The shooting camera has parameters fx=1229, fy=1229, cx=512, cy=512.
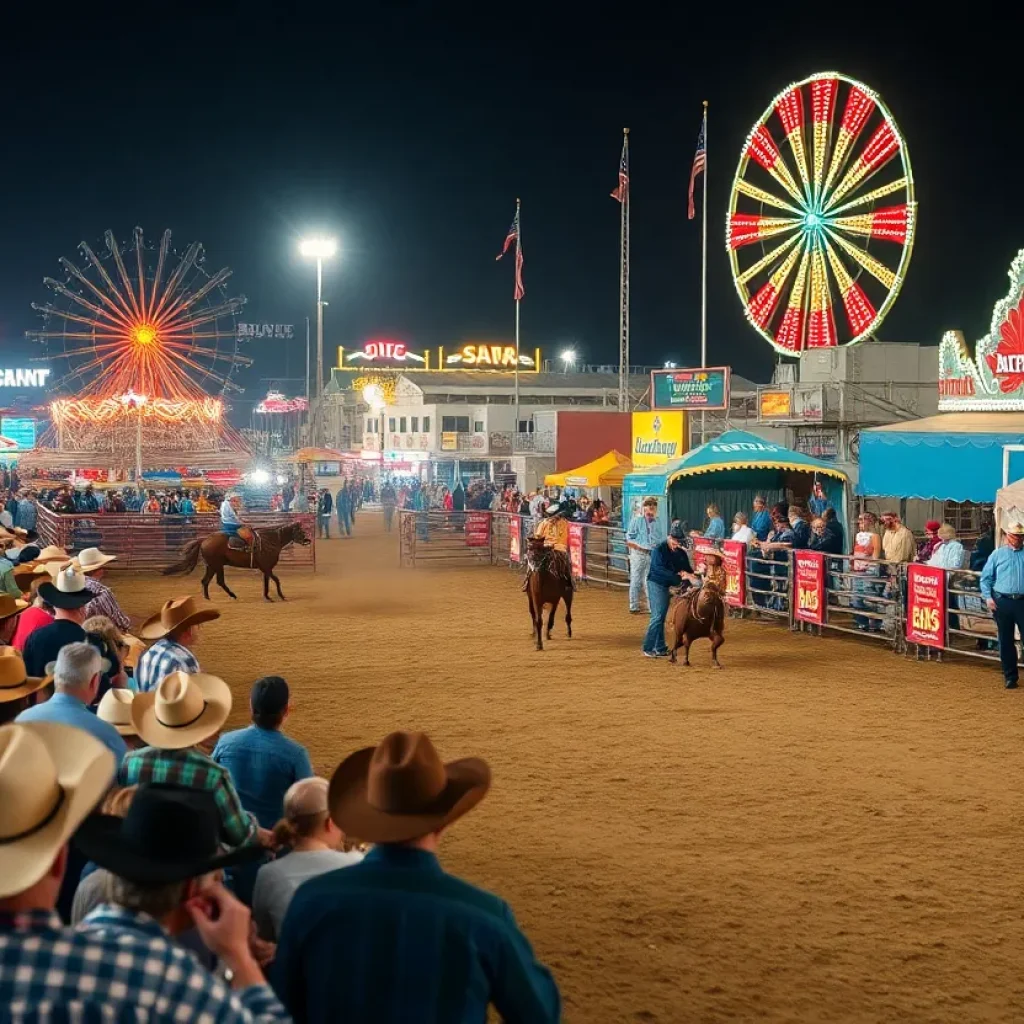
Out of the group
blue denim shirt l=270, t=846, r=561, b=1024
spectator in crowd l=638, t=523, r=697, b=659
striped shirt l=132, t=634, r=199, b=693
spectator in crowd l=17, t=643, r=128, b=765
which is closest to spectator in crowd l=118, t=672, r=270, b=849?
spectator in crowd l=17, t=643, r=128, b=765

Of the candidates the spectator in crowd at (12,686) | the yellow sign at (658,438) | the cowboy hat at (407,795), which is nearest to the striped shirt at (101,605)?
the spectator in crowd at (12,686)

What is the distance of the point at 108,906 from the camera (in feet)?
8.43

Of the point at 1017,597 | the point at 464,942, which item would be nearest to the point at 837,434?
the point at 1017,597

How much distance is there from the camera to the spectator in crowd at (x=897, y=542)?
1634cm

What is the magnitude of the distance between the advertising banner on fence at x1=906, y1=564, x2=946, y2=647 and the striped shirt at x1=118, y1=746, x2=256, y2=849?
1220 centimetres

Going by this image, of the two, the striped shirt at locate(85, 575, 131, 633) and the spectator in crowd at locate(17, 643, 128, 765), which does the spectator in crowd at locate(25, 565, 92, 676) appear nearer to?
the striped shirt at locate(85, 575, 131, 633)

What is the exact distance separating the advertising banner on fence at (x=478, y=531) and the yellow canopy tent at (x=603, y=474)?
3.46 m

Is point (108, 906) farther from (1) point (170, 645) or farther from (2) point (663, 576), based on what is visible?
(2) point (663, 576)

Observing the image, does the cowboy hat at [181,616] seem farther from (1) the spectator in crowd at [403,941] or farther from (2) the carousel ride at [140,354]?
(2) the carousel ride at [140,354]

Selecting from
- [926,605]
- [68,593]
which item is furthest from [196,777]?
[926,605]

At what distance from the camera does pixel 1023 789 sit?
29.9 ft

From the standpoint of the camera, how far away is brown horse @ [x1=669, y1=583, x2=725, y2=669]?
47.0ft

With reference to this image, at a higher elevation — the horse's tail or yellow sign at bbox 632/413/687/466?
yellow sign at bbox 632/413/687/466

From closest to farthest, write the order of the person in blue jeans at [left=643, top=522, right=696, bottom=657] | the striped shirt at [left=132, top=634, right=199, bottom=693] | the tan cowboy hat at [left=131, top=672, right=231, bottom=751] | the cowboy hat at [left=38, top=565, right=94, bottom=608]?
the tan cowboy hat at [left=131, top=672, right=231, bottom=751]
the striped shirt at [left=132, top=634, right=199, bottom=693]
the cowboy hat at [left=38, top=565, right=94, bottom=608]
the person in blue jeans at [left=643, top=522, right=696, bottom=657]
